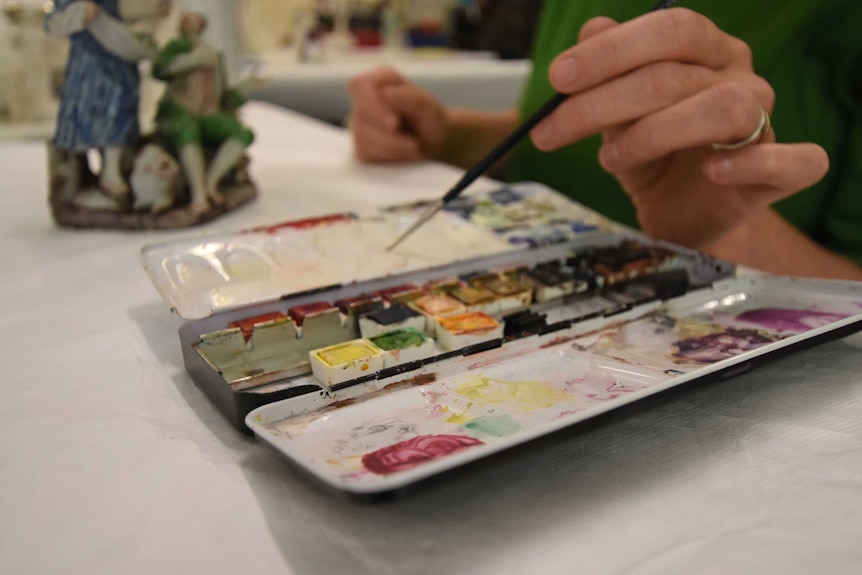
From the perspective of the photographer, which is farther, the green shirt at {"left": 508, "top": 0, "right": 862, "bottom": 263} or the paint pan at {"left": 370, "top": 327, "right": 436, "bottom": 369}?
the green shirt at {"left": 508, "top": 0, "right": 862, "bottom": 263}

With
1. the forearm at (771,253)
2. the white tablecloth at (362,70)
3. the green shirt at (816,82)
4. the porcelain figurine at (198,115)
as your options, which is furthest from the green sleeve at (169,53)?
the white tablecloth at (362,70)

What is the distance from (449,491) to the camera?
30 centimetres

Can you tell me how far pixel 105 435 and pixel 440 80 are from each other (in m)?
1.35

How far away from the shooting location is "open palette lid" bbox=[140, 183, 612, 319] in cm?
43

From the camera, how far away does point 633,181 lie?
0.57 m

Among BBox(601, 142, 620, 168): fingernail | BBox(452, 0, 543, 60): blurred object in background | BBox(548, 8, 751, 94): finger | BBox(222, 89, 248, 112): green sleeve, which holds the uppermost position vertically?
BBox(452, 0, 543, 60): blurred object in background

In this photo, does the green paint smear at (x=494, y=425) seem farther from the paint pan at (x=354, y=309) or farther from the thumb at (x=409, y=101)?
the thumb at (x=409, y=101)

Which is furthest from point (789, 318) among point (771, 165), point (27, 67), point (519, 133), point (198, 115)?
point (27, 67)

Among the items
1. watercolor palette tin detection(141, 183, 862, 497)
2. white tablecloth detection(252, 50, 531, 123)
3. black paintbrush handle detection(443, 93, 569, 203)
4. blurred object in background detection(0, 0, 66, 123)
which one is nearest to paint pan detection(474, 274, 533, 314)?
watercolor palette tin detection(141, 183, 862, 497)

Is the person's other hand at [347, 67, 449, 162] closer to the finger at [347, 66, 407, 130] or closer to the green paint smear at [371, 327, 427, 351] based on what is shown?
the finger at [347, 66, 407, 130]

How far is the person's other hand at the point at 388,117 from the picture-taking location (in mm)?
877

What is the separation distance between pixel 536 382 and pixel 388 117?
599mm

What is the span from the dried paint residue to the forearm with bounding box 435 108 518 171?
0.68 meters

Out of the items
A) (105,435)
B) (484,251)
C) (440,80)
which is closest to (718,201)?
(484,251)
